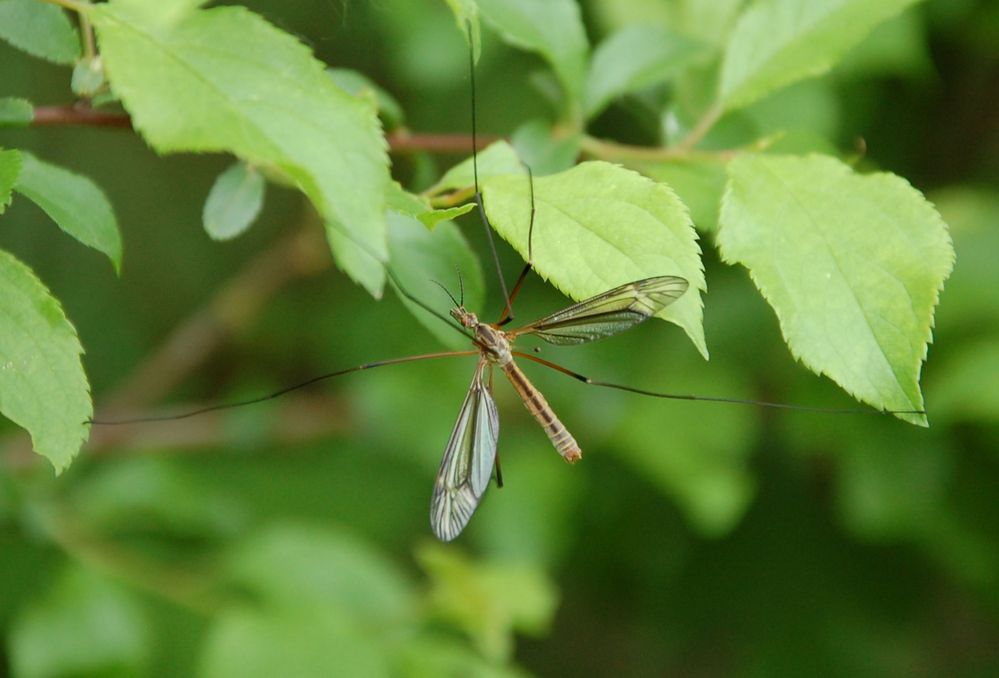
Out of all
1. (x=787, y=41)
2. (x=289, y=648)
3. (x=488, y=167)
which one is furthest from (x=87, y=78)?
(x=289, y=648)

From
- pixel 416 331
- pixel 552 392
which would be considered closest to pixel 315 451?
pixel 416 331

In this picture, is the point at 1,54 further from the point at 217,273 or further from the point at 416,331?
the point at 416,331

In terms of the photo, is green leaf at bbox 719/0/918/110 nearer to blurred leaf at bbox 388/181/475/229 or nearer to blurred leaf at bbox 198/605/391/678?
blurred leaf at bbox 388/181/475/229

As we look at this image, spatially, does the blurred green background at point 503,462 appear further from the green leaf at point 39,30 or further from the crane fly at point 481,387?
the green leaf at point 39,30

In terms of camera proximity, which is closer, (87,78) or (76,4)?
(76,4)

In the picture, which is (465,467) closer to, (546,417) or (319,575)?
(546,417)
